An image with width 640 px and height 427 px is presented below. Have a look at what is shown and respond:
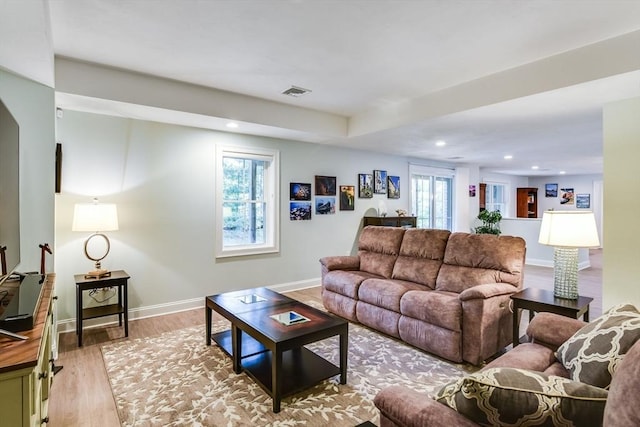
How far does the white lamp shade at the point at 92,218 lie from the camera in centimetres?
329

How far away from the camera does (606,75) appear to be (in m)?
2.62

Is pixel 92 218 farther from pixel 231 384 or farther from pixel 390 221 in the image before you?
pixel 390 221

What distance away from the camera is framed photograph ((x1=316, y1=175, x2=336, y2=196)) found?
554cm

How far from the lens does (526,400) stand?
98cm

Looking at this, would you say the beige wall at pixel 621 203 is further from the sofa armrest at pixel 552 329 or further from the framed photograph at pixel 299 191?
the framed photograph at pixel 299 191

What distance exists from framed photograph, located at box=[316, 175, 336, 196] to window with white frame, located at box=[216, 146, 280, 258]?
0.75 meters

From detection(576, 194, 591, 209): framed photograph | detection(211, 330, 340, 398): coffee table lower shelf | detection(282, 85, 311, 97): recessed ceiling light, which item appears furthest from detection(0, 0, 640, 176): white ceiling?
detection(576, 194, 591, 209): framed photograph

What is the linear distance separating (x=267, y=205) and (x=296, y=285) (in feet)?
4.33

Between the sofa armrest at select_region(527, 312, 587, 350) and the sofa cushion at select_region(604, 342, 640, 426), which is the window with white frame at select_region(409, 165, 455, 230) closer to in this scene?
the sofa armrest at select_region(527, 312, 587, 350)

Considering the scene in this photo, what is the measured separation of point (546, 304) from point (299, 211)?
348 cm

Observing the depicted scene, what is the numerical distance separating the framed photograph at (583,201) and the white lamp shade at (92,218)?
12.5 m

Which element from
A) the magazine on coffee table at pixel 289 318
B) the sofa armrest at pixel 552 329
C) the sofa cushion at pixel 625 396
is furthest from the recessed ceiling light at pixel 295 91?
the sofa cushion at pixel 625 396

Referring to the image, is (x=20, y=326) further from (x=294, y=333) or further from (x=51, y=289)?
(x=294, y=333)

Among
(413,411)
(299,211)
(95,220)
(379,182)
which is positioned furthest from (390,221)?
(413,411)
